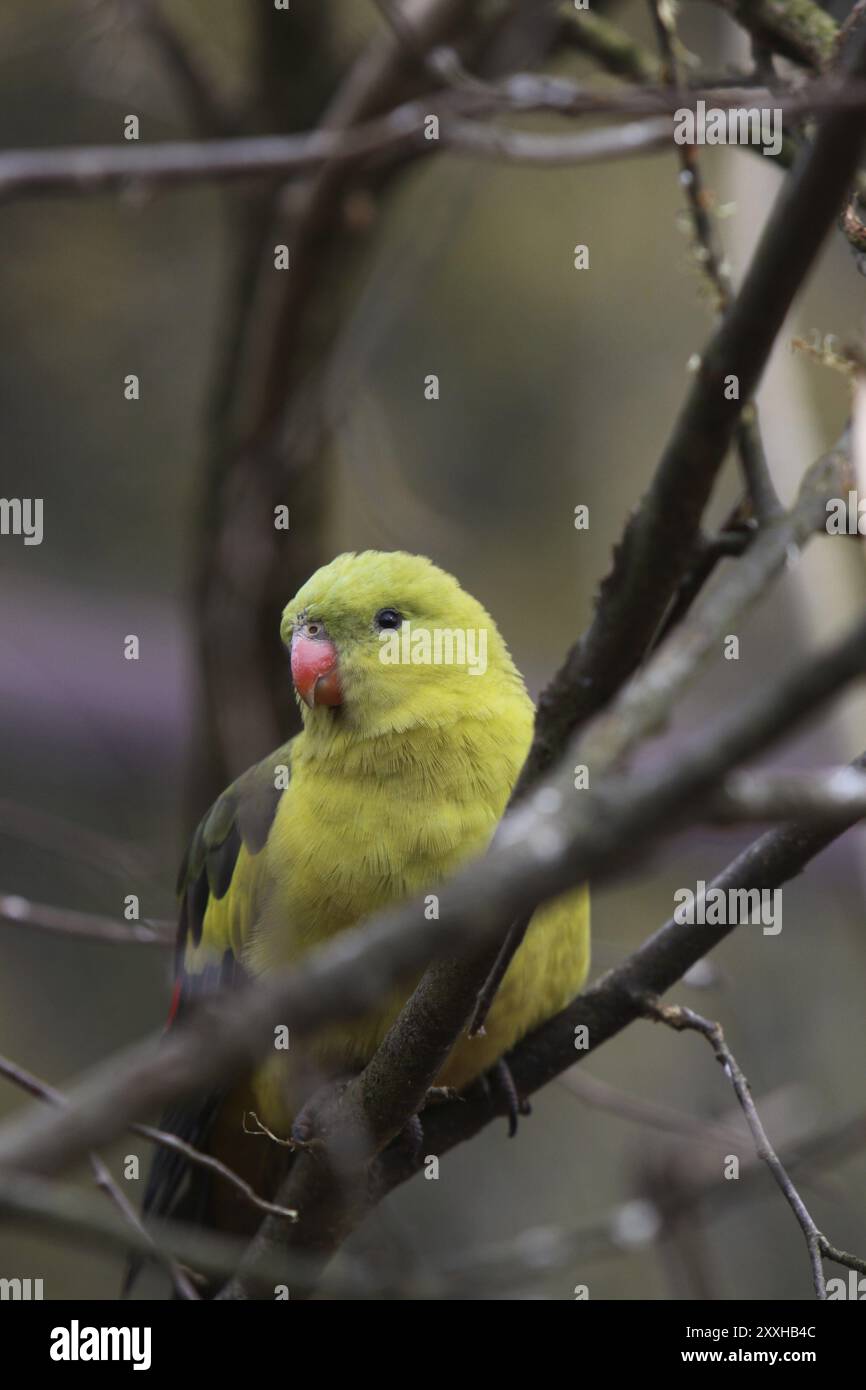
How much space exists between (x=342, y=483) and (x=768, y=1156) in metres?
4.40

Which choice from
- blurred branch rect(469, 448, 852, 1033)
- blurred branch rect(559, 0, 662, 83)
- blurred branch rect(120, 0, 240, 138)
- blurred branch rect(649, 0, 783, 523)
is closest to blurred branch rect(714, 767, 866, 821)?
blurred branch rect(469, 448, 852, 1033)

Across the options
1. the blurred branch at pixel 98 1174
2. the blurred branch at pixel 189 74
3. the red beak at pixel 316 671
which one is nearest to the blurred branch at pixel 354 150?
the blurred branch at pixel 189 74

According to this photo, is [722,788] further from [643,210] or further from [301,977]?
[643,210]

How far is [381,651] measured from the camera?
2.79m

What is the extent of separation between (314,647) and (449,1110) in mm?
981

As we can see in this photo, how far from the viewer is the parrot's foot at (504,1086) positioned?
2742 millimetres

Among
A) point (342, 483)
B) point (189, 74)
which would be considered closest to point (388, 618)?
point (189, 74)

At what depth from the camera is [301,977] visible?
972mm

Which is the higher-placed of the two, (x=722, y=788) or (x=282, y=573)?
(x=282, y=573)

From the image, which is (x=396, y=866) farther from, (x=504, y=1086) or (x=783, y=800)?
(x=783, y=800)

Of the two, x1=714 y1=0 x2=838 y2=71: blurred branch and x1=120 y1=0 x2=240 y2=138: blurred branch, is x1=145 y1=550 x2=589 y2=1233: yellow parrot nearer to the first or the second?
x1=714 y1=0 x2=838 y2=71: blurred branch

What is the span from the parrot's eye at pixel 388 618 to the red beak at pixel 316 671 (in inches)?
4.3

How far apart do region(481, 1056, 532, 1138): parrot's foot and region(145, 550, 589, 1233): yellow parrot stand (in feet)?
0.10
